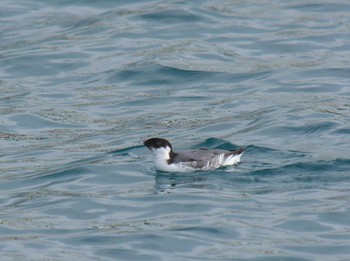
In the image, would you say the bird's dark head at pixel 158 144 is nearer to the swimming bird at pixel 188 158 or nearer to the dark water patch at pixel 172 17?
the swimming bird at pixel 188 158

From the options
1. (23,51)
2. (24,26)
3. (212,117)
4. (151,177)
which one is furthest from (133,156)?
(24,26)

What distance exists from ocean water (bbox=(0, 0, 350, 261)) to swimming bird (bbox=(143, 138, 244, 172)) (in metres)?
0.12

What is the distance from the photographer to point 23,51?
23969 mm

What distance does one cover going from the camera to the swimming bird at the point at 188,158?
15.6m

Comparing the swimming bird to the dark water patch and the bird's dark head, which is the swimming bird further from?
the dark water patch

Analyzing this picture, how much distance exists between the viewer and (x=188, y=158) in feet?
51.4

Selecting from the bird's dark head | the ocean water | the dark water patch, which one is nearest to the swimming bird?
the bird's dark head

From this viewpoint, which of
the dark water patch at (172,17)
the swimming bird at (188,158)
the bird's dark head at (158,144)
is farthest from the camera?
the dark water patch at (172,17)

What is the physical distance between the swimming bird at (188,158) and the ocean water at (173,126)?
0.40ft

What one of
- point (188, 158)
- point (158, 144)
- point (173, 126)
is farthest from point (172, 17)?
point (188, 158)

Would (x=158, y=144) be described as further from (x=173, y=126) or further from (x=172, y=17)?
(x=172, y=17)

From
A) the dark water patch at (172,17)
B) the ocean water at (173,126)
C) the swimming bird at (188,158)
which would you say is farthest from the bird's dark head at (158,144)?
the dark water patch at (172,17)

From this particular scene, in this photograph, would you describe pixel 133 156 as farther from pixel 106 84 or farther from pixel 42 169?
pixel 106 84

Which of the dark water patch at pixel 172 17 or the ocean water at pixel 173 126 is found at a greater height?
the dark water patch at pixel 172 17
